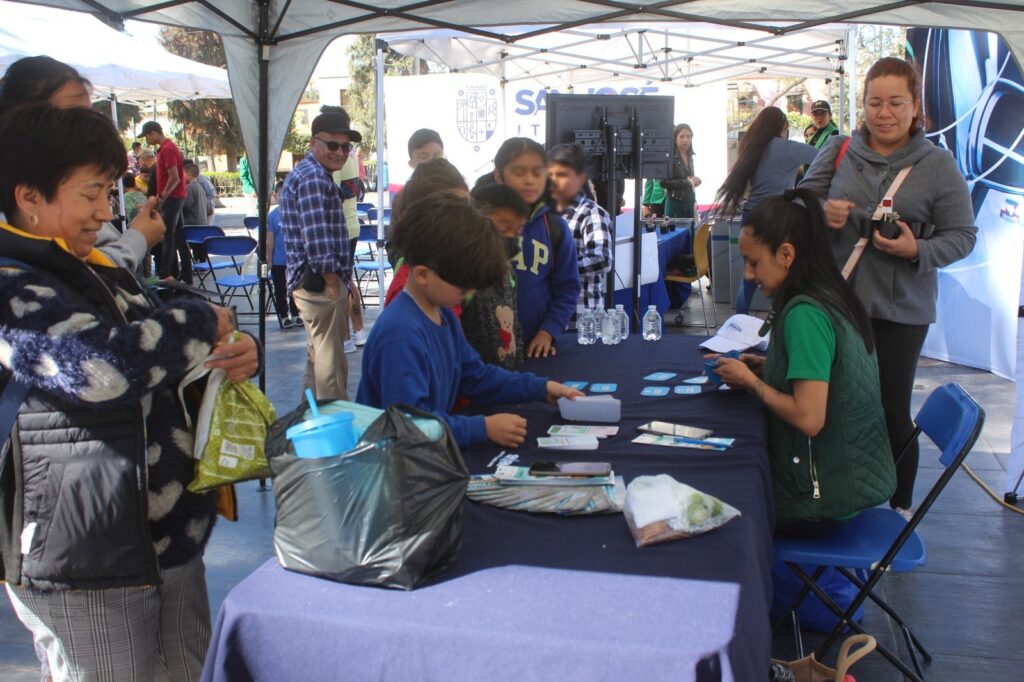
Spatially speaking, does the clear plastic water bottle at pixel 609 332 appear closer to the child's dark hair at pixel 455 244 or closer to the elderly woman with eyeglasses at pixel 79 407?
the child's dark hair at pixel 455 244

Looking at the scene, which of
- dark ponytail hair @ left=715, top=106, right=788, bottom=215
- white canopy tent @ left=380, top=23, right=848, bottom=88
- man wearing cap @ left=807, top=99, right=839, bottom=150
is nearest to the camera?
dark ponytail hair @ left=715, top=106, right=788, bottom=215

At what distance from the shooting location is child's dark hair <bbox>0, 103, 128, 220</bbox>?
144 cm

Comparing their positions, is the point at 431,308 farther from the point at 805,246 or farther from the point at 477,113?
the point at 477,113

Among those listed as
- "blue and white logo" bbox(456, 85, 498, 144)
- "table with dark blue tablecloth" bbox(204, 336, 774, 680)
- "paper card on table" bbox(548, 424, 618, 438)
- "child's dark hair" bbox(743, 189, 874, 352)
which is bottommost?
"table with dark blue tablecloth" bbox(204, 336, 774, 680)

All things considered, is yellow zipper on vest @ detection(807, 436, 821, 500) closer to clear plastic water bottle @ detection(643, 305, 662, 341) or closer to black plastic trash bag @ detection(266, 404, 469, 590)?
black plastic trash bag @ detection(266, 404, 469, 590)

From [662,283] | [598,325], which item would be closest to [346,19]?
[598,325]

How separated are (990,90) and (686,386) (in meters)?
4.00

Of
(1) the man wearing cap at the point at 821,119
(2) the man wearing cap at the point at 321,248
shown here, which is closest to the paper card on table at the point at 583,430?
(2) the man wearing cap at the point at 321,248

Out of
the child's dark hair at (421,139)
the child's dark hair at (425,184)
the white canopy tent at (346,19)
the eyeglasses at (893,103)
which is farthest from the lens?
the child's dark hair at (421,139)

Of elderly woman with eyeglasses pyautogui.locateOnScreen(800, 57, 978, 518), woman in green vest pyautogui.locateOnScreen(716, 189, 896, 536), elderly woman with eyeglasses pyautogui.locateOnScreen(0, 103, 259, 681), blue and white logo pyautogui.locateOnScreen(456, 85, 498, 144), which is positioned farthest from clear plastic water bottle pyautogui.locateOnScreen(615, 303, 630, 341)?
blue and white logo pyautogui.locateOnScreen(456, 85, 498, 144)

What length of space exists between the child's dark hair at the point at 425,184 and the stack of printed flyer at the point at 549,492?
1.29 metres

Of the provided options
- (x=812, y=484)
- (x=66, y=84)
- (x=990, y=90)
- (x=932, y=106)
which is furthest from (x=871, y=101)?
(x=932, y=106)

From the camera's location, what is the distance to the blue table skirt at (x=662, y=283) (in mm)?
6820

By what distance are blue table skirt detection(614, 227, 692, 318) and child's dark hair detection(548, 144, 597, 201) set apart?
6.18 feet
